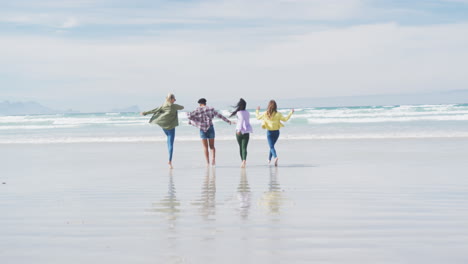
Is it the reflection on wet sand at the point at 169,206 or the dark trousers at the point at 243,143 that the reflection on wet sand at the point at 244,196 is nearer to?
the reflection on wet sand at the point at 169,206

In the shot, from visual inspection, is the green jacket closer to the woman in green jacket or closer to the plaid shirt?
the woman in green jacket

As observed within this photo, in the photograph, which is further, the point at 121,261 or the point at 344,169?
the point at 344,169

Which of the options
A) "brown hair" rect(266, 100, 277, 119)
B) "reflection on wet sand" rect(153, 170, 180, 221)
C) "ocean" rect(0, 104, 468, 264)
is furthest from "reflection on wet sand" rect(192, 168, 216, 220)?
"brown hair" rect(266, 100, 277, 119)

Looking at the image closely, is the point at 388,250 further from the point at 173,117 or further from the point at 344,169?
the point at 173,117

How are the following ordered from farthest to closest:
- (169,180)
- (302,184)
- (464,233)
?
(169,180), (302,184), (464,233)

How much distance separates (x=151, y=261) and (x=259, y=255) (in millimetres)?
805

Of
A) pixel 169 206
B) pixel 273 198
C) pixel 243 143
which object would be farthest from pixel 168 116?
pixel 169 206

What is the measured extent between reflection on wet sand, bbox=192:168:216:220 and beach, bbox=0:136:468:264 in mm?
17

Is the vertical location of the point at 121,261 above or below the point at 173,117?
below

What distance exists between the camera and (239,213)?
6.38m

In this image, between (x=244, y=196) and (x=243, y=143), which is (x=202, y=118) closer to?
(x=243, y=143)

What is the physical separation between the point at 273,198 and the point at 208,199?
2.78 ft

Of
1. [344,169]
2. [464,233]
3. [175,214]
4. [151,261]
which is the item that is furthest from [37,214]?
[344,169]

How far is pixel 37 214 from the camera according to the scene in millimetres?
6605
